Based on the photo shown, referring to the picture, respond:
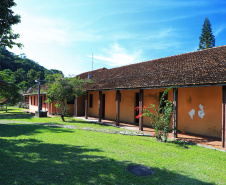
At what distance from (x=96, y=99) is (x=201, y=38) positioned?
86.2ft

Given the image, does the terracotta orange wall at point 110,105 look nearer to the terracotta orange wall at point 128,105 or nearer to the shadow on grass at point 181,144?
the terracotta orange wall at point 128,105

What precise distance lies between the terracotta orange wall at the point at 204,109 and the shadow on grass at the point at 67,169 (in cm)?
565

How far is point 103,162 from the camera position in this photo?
189 inches

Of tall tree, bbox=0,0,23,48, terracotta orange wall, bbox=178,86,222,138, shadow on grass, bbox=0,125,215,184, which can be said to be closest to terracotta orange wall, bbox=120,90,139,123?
terracotta orange wall, bbox=178,86,222,138

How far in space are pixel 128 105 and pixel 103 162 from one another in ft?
28.8

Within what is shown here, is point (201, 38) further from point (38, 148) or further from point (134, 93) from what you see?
point (38, 148)

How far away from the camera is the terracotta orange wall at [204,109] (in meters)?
8.42

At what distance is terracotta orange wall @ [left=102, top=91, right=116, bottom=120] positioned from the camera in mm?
14741

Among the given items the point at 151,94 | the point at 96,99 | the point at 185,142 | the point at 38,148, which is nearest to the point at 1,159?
the point at 38,148

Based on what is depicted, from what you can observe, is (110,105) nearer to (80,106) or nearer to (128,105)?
(128,105)

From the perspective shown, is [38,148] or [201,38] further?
[201,38]

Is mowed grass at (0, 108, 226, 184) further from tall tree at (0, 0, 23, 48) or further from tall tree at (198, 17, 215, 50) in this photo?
tall tree at (198, 17, 215, 50)

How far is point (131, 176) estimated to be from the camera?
157 inches

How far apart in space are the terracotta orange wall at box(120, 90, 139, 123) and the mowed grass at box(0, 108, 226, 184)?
589 cm
